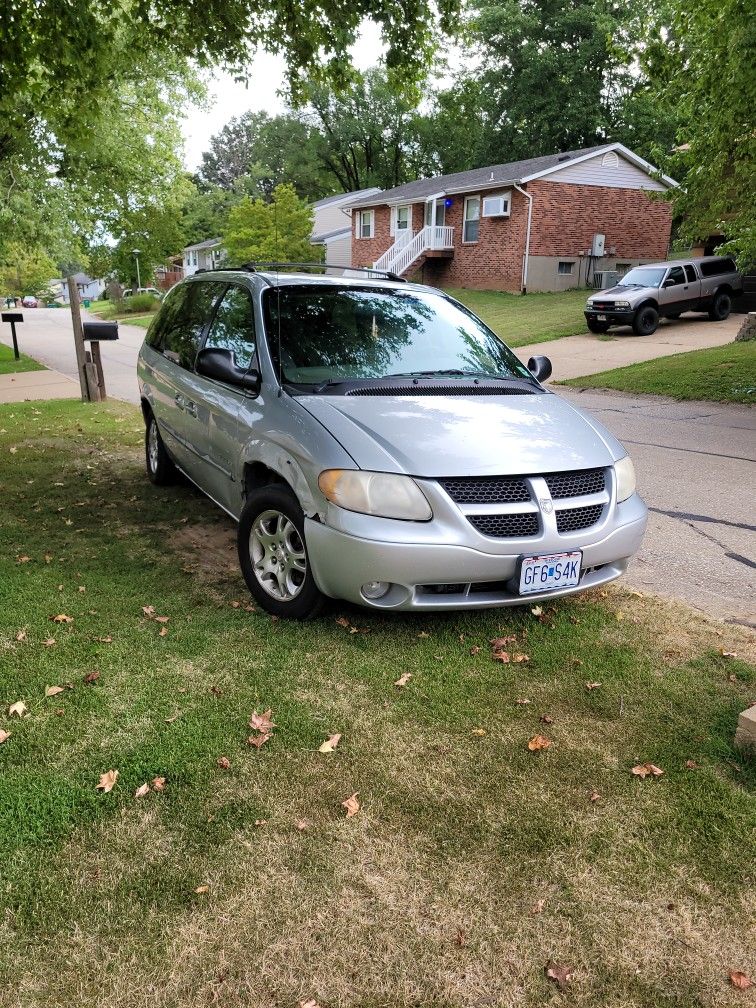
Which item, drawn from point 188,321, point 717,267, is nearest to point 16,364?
point 188,321

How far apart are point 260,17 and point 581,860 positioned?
8.45 meters

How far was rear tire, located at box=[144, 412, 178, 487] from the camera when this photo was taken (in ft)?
21.9

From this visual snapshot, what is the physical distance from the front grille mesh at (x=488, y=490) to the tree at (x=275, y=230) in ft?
110

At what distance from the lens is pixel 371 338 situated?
4.61 m

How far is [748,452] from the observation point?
827 cm

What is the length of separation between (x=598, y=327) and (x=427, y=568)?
62.2ft

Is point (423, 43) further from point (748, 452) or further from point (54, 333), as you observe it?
point (54, 333)

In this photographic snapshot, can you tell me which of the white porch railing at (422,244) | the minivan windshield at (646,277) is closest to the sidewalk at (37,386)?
the minivan windshield at (646,277)

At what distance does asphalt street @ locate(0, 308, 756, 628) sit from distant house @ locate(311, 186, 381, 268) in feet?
103

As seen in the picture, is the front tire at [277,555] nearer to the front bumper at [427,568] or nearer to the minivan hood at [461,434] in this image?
the front bumper at [427,568]

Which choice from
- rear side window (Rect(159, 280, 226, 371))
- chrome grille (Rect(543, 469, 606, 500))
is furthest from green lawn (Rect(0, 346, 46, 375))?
chrome grille (Rect(543, 469, 606, 500))

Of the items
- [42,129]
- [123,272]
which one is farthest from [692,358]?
[123,272]

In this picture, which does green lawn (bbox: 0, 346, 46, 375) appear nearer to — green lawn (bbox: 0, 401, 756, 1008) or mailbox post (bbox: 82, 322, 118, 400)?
mailbox post (bbox: 82, 322, 118, 400)

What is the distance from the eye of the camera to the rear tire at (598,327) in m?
20.6
